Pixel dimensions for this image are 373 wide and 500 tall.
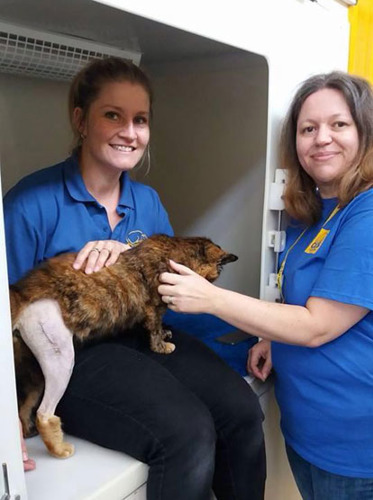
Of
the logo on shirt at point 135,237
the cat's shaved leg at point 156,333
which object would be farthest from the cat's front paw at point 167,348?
the logo on shirt at point 135,237

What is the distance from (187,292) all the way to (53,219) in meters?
0.34

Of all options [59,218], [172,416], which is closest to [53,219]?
[59,218]

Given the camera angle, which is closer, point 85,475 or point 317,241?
point 85,475

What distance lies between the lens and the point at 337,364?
969 millimetres

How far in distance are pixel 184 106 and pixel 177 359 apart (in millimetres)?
1033

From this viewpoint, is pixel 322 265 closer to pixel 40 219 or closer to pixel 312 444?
pixel 312 444

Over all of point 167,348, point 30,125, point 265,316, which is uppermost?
point 30,125

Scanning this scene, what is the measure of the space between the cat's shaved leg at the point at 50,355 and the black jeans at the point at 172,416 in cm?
6

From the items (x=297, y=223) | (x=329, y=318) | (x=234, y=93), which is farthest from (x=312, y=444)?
(x=234, y=93)

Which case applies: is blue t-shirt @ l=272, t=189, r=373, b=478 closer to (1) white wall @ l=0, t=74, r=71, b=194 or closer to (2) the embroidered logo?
(2) the embroidered logo

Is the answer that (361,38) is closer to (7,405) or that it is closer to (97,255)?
(97,255)

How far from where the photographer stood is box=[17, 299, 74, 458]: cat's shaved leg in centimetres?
83

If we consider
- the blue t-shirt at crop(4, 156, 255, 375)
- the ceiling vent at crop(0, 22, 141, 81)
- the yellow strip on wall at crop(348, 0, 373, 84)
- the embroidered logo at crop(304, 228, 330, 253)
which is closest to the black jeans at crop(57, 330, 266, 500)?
the blue t-shirt at crop(4, 156, 255, 375)

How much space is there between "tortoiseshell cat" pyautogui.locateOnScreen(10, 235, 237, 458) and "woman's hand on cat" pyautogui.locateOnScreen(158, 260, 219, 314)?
0.20 feet
